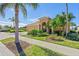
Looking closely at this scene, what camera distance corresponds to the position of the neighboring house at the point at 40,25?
1033 cm

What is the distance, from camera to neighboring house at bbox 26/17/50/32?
33.9 feet

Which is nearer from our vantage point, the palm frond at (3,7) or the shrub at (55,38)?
the palm frond at (3,7)

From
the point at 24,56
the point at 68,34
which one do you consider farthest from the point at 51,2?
the point at 24,56

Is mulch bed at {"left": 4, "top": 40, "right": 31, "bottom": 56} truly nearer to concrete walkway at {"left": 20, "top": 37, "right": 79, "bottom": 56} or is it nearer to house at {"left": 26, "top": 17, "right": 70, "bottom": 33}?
concrete walkway at {"left": 20, "top": 37, "right": 79, "bottom": 56}

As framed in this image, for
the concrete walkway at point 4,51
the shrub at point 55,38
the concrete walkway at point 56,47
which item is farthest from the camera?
the shrub at point 55,38

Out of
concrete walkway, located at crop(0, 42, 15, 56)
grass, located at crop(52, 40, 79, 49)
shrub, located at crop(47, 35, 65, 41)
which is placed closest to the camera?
concrete walkway, located at crop(0, 42, 15, 56)

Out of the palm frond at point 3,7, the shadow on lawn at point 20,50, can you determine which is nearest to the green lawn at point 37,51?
the shadow on lawn at point 20,50

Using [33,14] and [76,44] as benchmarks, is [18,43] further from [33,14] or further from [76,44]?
[76,44]

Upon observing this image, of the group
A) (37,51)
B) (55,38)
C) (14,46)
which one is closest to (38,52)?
(37,51)

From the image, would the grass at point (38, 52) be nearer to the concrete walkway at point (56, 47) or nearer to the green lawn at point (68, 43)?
the concrete walkway at point (56, 47)

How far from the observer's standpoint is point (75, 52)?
9.95 m

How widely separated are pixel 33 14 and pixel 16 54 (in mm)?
1762

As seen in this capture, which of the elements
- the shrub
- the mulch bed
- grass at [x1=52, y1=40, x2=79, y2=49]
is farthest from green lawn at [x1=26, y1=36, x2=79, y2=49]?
the mulch bed

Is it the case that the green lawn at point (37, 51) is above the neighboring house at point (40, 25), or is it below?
below
